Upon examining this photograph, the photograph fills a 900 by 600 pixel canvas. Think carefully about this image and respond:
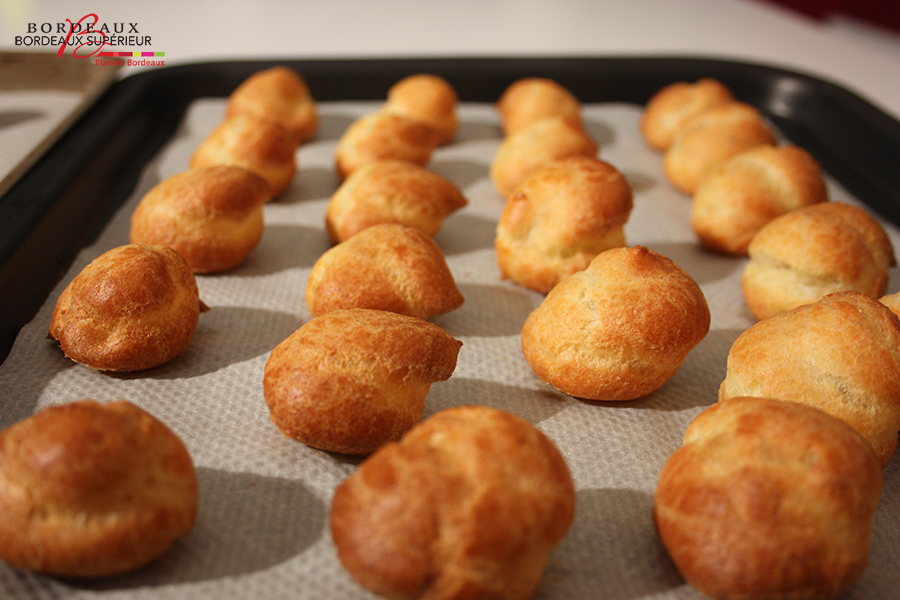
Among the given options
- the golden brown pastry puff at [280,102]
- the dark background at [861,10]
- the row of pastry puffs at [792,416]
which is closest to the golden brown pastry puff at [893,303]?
the row of pastry puffs at [792,416]

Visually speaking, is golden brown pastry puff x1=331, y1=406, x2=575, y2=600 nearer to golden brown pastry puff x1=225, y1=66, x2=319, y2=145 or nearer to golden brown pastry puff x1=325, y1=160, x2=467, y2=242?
golden brown pastry puff x1=325, y1=160, x2=467, y2=242

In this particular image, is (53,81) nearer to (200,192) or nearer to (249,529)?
(200,192)

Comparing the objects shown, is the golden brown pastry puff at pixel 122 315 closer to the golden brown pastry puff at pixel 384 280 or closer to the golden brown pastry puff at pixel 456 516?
the golden brown pastry puff at pixel 384 280

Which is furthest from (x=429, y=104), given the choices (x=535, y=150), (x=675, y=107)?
(x=675, y=107)

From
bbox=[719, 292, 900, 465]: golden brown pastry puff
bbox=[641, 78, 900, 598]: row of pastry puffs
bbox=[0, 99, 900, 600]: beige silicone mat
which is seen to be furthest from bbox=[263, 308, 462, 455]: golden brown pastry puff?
bbox=[719, 292, 900, 465]: golden brown pastry puff

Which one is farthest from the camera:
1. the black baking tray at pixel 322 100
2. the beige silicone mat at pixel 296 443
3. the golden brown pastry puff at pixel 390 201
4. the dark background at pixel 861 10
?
the dark background at pixel 861 10

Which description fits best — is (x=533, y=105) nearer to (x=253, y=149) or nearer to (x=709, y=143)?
(x=709, y=143)
